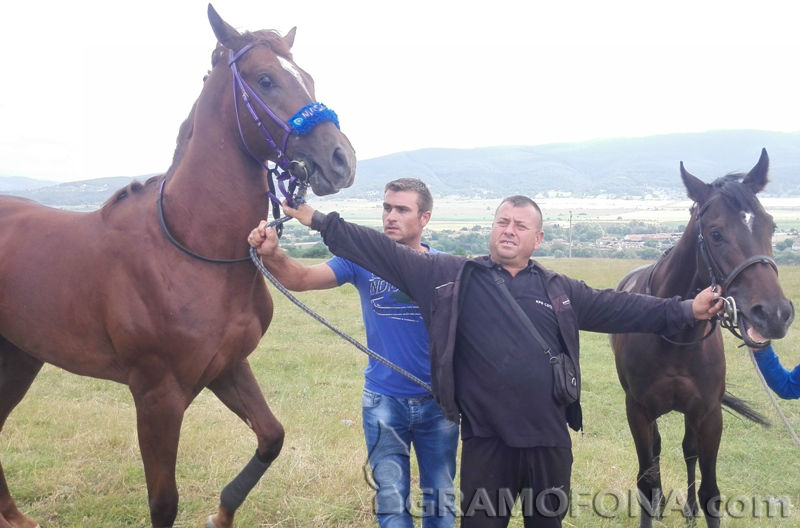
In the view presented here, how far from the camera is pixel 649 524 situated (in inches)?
163

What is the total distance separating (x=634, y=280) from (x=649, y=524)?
185 centimetres

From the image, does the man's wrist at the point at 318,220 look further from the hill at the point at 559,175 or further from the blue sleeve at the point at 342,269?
Result: the hill at the point at 559,175

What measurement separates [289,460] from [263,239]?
101 inches

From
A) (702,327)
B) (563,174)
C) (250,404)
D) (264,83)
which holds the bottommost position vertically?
(250,404)

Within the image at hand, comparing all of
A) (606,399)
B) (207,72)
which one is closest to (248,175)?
(207,72)

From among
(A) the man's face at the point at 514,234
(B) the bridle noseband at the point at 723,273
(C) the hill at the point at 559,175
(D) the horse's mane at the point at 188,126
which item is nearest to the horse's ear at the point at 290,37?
(D) the horse's mane at the point at 188,126

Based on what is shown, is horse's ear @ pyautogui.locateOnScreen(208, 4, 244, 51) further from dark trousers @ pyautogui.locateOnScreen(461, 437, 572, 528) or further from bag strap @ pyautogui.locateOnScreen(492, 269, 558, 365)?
dark trousers @ pyautogui.locateOnScreen(461, 437, 572, 528)

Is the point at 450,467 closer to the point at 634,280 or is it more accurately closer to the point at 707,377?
the point at 707,377

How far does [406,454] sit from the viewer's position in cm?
312

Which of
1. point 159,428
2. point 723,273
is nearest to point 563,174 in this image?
point 723,273

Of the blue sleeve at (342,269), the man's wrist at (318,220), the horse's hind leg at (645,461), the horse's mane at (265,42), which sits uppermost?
the horse's mane at (265,42)

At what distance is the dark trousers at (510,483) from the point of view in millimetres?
2576

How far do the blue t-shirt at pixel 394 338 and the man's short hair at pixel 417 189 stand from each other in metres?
0.45
